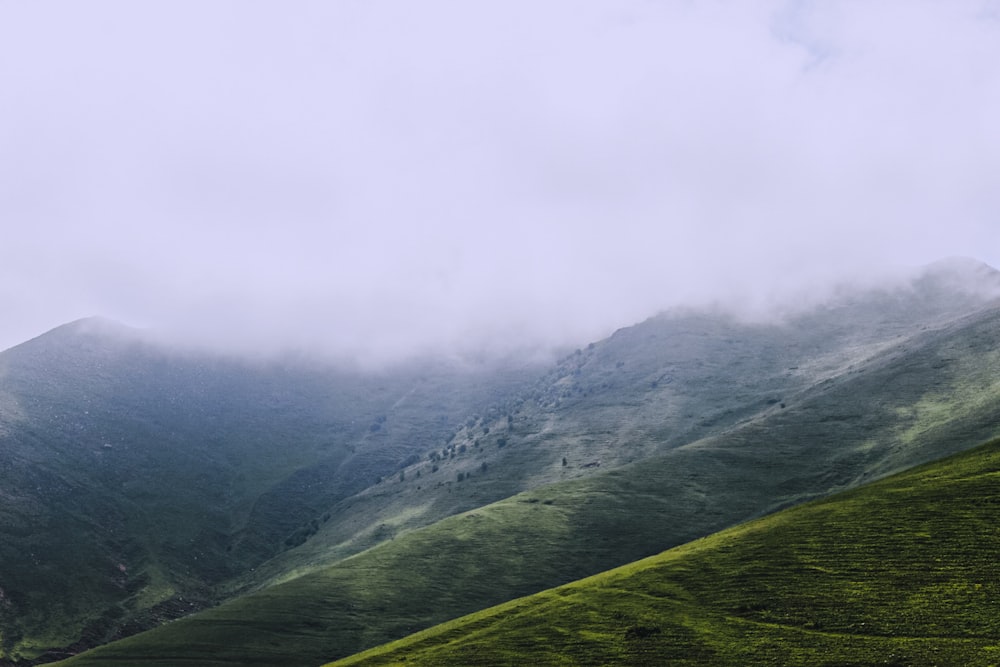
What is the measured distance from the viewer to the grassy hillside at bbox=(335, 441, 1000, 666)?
69.6m

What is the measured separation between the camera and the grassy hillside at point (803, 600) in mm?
69625

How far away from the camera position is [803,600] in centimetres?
8138

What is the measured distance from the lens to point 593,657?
260 ft

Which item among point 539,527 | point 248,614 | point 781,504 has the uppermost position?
point 248,614

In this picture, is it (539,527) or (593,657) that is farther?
(539,527)

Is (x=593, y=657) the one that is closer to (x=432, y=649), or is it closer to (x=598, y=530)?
(x=432, y=649)

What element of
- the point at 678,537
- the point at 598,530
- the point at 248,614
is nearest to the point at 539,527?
the point at 598,530

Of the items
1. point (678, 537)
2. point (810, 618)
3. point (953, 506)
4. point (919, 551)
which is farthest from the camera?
point (678, 537)

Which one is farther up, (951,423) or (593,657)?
(593,657)

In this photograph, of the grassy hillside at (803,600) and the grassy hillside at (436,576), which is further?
the grassy hillside at (436,576)

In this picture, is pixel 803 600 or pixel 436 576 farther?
pixel 436 576

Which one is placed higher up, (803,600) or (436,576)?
(803,600)

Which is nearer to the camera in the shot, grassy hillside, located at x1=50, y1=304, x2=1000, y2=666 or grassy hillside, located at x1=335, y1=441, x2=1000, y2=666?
grassy hillside, located at x1=335, y1=441, x2=1000, y2=666

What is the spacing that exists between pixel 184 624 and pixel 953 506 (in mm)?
133641
